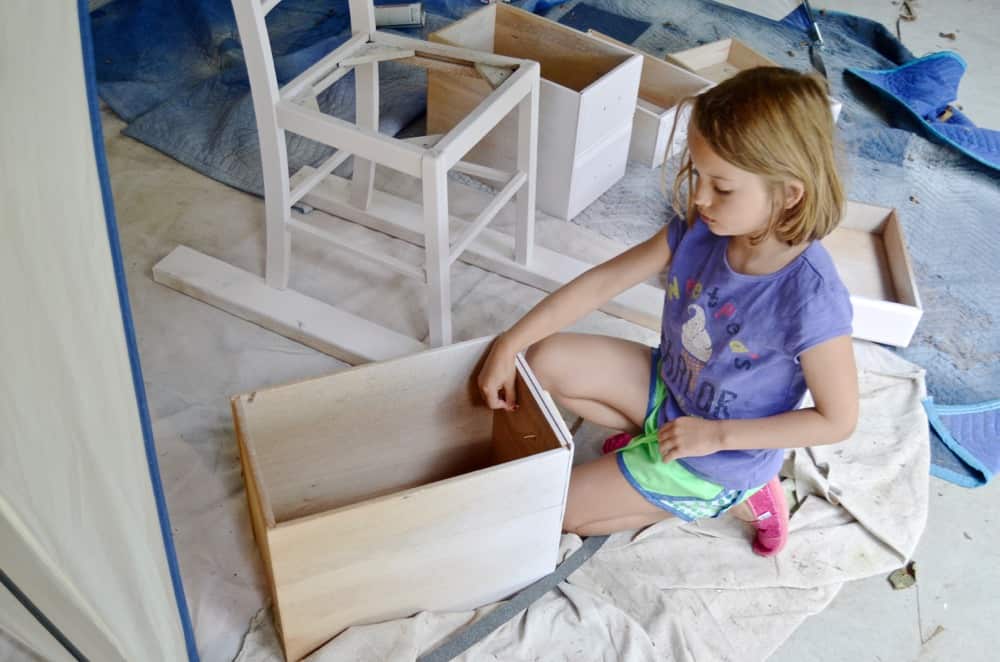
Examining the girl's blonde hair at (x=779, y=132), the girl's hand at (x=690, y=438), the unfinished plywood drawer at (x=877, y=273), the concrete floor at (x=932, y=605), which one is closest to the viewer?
the girl's blonde hair at (x=779, y=132)

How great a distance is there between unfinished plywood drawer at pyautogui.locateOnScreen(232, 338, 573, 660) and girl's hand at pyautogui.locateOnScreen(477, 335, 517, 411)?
0.02 m

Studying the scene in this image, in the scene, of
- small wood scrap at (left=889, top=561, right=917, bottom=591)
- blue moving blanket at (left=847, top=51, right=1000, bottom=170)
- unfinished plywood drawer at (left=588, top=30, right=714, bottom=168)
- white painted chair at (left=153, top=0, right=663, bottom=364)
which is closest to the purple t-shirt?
small wood scrap at (left=889, top=561, right=917, bottom=591)

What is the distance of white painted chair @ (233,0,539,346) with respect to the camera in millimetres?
1270

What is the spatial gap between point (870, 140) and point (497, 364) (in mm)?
1235

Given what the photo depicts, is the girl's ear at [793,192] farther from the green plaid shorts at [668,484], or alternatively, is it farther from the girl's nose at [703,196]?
the green plaid shorts at [668,484]

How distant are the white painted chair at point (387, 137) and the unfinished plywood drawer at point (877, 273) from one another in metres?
Answer: 0.56

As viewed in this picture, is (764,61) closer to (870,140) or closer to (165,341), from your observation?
(870,140)

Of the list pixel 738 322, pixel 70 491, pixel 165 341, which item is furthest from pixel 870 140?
pixel 70 491

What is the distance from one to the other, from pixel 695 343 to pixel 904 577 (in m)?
0.46

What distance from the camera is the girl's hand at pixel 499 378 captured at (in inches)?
43.9

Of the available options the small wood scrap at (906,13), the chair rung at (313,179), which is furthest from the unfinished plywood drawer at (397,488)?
the small wood scrap at (906,13)

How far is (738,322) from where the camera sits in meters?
1.05

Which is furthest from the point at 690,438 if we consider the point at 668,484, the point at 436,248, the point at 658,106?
the point at 658,106

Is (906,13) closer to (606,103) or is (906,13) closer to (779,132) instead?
(606,103)
